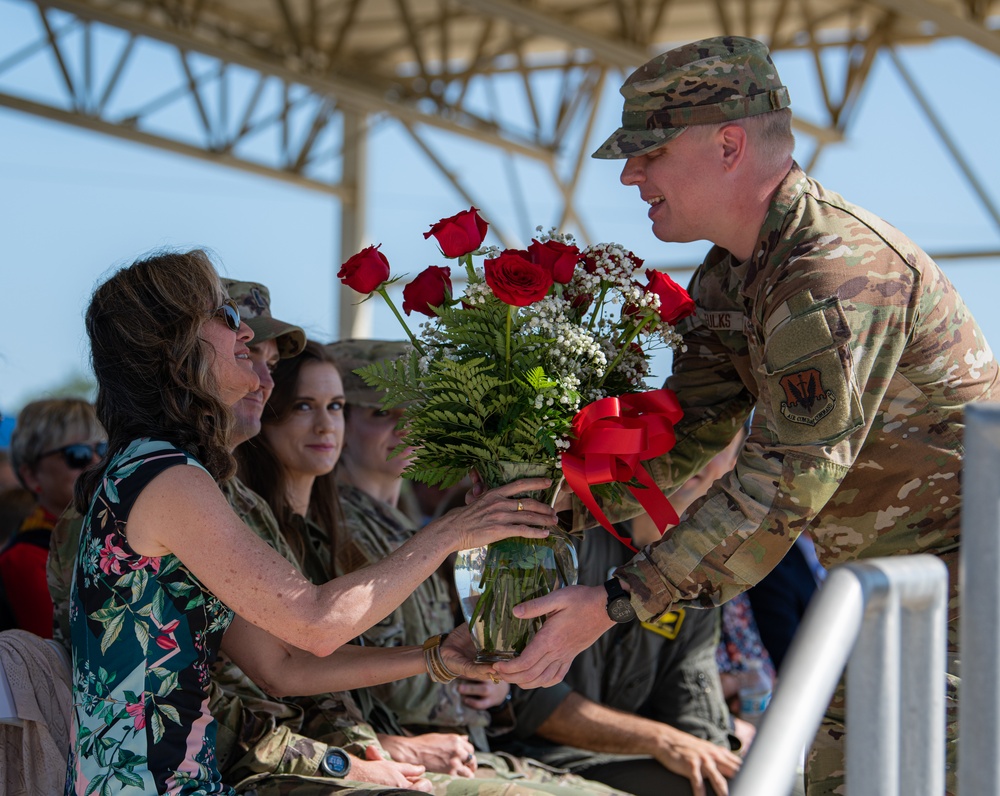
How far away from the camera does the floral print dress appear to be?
78.4 inches

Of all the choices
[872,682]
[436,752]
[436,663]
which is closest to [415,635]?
[436,752]

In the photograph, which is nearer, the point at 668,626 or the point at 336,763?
the point at 336,763

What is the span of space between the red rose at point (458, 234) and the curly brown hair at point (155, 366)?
17.6 inches

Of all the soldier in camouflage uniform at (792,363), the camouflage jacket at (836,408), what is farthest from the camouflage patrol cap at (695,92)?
the camouflage jacket at (836,408)

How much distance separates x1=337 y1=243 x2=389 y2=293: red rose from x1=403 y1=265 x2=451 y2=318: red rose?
57 millimetres

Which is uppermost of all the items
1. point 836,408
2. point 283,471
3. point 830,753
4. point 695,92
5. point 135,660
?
point 695,92

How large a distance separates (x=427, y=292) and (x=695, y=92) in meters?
0.63

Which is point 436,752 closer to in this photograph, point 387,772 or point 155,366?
point 387,772

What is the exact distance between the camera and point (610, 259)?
7.57 ft

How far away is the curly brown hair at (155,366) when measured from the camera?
7.06 feet

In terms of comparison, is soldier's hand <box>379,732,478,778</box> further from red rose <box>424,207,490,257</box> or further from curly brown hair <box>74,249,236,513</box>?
red rose <box>424,207,490,257</box>

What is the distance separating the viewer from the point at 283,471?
318 centimetres

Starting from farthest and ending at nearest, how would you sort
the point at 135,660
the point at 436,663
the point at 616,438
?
the point at 436,663 → the point at 616,438 → the point at 135,660

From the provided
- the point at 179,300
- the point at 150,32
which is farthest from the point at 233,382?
the point at 150,32
